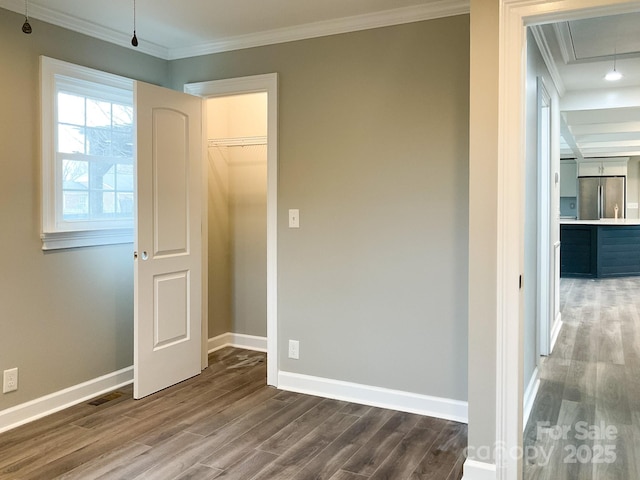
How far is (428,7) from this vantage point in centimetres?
310

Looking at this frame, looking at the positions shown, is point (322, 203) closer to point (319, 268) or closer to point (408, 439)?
point (319, 268)

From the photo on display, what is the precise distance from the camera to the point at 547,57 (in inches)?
161

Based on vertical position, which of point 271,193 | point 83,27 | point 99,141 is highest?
point 83,27

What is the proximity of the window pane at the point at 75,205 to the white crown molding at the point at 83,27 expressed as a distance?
3.41 feet

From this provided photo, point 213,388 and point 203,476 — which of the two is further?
point 213,388

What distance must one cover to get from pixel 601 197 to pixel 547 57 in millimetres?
9412

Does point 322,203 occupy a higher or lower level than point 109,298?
higher

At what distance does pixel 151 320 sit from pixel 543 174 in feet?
11.2

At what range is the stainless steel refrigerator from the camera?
1207 centimetres

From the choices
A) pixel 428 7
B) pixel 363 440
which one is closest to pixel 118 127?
pixel 428 7

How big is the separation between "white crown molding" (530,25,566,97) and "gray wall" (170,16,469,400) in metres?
0.68

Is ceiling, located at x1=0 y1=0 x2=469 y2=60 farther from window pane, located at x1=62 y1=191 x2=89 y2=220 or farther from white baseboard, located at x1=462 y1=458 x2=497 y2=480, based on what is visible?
white baseboard, located at x1=462 y1=458 x2=497 y2=480

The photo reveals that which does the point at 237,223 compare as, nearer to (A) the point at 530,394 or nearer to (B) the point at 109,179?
(B) the point at 109,179

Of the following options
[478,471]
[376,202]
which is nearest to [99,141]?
[376,202]
